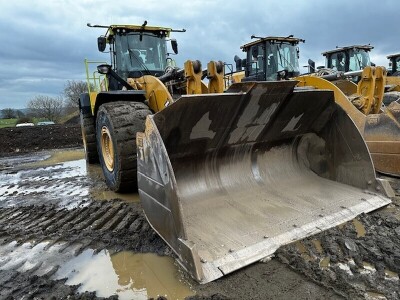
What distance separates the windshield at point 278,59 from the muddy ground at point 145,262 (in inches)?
210

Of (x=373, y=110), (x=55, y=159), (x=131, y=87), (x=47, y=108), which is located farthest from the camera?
(x=47, y=108)

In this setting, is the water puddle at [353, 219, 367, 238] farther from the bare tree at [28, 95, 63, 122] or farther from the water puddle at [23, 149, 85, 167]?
the bare tree at [28, 95, 63, 122]

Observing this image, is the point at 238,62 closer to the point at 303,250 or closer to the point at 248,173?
the point at 248,173

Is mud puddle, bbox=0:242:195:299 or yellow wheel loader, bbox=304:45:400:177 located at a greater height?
yellow wheel loader, bbox=304:45:400:177

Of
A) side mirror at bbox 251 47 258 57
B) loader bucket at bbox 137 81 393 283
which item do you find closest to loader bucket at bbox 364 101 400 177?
loader bucket at bbox 137 81 393 283

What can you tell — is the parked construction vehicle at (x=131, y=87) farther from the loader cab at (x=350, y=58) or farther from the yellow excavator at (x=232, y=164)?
the loader cab at (x=350, y=58)

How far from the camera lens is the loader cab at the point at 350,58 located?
36.9 feet

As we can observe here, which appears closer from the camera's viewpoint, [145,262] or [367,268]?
[367,268]

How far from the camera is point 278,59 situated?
28.8 ft

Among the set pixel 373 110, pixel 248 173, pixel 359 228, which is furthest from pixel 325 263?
pixel 373 110

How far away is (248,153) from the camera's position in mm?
4242

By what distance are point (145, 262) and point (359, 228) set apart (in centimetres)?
195

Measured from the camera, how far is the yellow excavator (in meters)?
2.79

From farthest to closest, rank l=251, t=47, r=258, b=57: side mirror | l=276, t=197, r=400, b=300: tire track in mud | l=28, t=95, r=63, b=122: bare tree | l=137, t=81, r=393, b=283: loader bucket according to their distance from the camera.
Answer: l=28, t=95, r=63, b=122: bare tree → l=251, t=47, r=258, b=57: side mirror → l=137, t=81, r=393, b=283: loader bucket → l=276, t=197, r=400, b=300: tire track in mud
